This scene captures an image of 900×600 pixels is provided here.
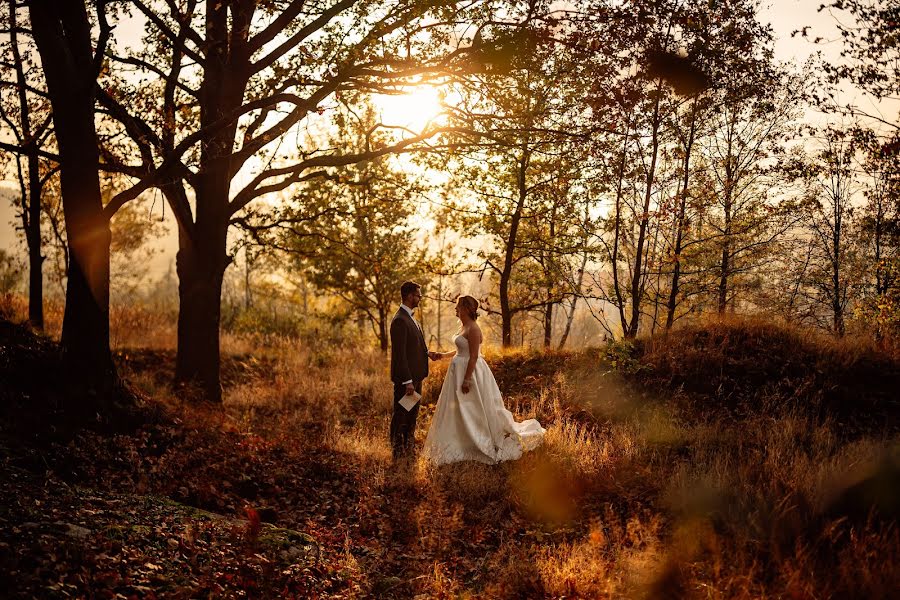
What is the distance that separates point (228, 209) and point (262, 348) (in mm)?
8261

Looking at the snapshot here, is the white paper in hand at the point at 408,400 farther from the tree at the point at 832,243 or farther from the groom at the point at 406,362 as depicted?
the tree at the point at 832,243

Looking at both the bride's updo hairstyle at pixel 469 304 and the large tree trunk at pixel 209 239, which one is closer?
the bride's updo hairstyle at pixel 469 304

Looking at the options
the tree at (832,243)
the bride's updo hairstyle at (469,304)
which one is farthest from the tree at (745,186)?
the bride's updo hairstyle at (469,304)

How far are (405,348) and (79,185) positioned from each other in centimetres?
462

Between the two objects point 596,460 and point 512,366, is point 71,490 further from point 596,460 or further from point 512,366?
point 512,366

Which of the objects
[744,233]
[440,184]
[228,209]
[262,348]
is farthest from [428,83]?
[744,233]

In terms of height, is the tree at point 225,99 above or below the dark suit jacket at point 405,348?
above

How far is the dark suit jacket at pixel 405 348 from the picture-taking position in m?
8.40

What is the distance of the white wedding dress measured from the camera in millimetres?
8477

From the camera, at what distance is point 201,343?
37.4 feet

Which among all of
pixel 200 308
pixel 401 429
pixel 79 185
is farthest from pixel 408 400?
pixel 200 308

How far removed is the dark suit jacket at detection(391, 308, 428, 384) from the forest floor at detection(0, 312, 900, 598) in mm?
1287

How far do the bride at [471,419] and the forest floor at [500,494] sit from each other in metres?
0.32

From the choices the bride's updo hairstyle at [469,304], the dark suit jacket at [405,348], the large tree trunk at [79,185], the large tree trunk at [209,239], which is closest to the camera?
the large tree trunk at [79,185]
